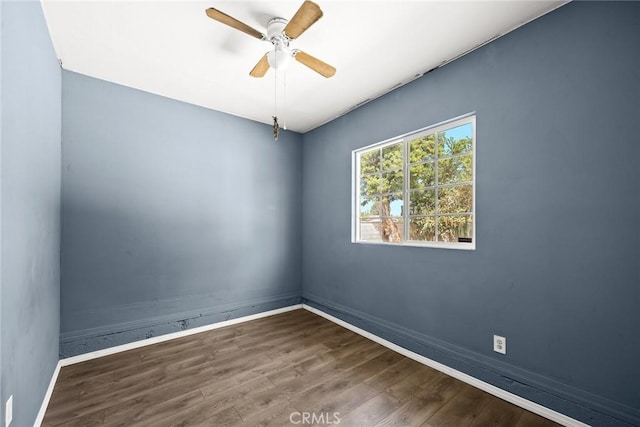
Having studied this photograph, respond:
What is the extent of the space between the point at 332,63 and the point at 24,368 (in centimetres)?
298

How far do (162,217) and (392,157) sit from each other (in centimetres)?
267

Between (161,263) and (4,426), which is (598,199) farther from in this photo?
(161,263)

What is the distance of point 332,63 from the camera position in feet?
8.11

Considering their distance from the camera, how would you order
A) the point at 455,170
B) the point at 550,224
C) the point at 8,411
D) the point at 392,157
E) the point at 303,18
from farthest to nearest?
1. the point at 392,157
2. the point at 455,170
3. the point at 550,224
4. the point at 303,18
5. the point at 8,411

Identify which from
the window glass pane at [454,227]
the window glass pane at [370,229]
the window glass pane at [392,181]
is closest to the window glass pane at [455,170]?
→ the window glass pane at [454,227]

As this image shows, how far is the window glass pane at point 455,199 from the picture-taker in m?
2.37

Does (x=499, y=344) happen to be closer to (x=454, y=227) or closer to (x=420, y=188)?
(x=454, y=227)

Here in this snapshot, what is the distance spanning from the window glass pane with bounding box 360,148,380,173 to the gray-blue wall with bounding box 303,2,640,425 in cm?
70

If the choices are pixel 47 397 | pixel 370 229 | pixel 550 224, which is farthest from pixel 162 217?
pixel 550 224

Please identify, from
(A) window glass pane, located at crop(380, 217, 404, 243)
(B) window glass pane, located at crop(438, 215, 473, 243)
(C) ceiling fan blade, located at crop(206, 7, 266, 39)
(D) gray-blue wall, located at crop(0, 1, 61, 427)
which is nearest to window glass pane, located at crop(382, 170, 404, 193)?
(A) window glass pane, located at crop(380, 217, 404, 243)

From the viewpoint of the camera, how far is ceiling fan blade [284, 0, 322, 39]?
5.04 ft

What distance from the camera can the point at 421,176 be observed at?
8.98 ft

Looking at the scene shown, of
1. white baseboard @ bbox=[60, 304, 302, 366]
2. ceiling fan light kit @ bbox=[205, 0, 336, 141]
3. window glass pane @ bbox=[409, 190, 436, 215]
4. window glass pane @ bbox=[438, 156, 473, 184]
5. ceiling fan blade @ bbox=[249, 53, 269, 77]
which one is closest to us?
ceiling fan light kit @ bbox=[205, 0, 336, 141]

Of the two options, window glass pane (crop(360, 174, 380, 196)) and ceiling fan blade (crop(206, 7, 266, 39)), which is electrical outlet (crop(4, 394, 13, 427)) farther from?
window glass pane (crop(360, 174, 380, 196))
